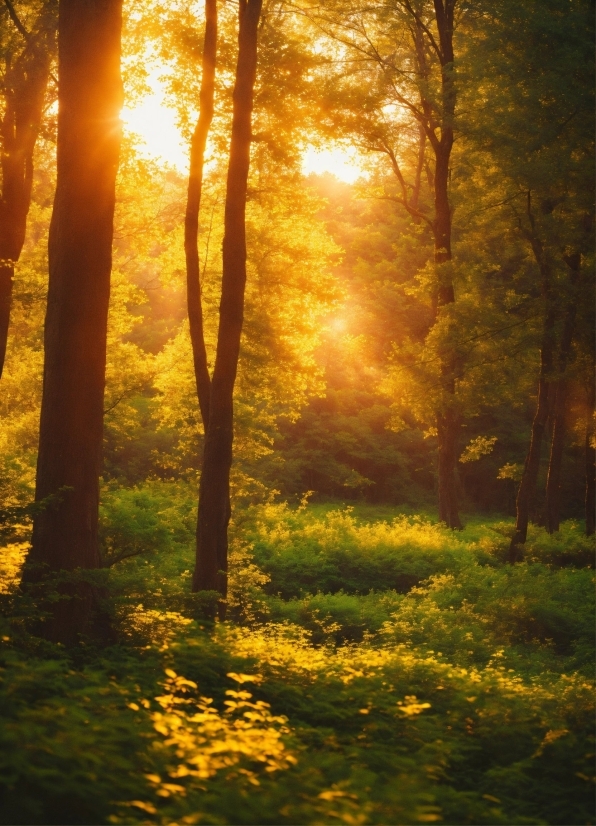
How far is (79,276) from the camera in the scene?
26.8 feet

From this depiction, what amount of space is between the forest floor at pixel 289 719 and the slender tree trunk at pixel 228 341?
53.9 inches

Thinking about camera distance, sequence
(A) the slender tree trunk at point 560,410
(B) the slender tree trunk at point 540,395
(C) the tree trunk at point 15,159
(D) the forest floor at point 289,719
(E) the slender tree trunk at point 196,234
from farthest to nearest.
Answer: (A) the slender tree trunk at point 560,410
(B) the slender tree trunk at point 540,395
(C) the tree trunk at point 15,159
(E) the slender tree trunk at point 196,234
(D) the forest floor at point 289,719

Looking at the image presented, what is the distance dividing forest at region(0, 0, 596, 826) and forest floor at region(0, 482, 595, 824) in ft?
0.10

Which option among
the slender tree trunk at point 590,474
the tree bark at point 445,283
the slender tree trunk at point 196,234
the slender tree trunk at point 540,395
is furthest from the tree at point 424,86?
the slender tree trunk at point 196,234

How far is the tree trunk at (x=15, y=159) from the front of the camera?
1656cm

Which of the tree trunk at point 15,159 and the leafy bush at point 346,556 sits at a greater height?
the tree trunk at point 15,159

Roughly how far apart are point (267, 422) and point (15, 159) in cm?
836

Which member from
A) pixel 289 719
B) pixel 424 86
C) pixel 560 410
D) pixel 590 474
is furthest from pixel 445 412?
pixel 289 719

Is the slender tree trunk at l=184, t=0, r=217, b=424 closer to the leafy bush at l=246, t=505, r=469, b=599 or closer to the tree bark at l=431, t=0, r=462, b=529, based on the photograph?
the leafy bush at l=246, t=505, r=469, b=599

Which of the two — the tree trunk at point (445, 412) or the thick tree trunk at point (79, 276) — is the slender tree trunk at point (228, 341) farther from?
the tree trunk at point (445, 412)

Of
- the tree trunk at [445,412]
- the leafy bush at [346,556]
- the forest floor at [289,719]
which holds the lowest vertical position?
the leafy bush at [346,556]

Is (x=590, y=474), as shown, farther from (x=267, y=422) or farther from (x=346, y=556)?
(x=267, y=422)

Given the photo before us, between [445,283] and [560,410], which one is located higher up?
[445,283]

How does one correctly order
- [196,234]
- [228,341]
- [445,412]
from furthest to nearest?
[445,412]
[196,234]
[228,341]
